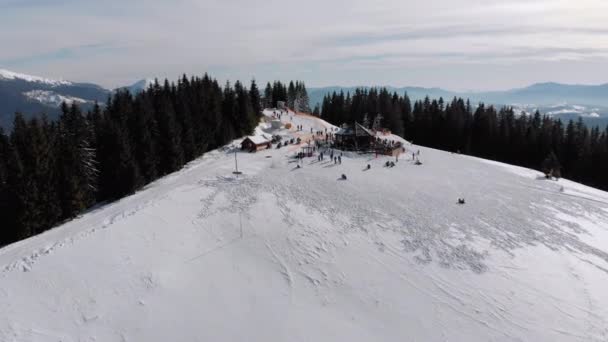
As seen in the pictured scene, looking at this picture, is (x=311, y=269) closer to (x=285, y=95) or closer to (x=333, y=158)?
(x=333, y=158)

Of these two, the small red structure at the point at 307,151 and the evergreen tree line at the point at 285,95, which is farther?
the evergreen tree line at the point at 285,95

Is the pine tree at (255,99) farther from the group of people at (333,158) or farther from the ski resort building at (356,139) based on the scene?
the group of people at (333,158)

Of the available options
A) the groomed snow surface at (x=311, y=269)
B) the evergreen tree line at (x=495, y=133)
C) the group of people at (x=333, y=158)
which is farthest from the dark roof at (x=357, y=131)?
the groomed snow surface at (x=311, y=269)

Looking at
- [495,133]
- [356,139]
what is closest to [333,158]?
[356,139]

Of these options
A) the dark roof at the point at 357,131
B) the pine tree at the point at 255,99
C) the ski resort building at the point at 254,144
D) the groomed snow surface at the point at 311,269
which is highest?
the pine tree at the point at 255,99

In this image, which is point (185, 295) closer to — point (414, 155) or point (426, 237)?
point (426, 237)

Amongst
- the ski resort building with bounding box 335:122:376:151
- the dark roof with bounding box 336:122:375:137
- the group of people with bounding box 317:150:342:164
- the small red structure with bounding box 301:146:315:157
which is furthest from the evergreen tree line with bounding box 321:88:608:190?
the group of people with bounding box 317:150:342:164
